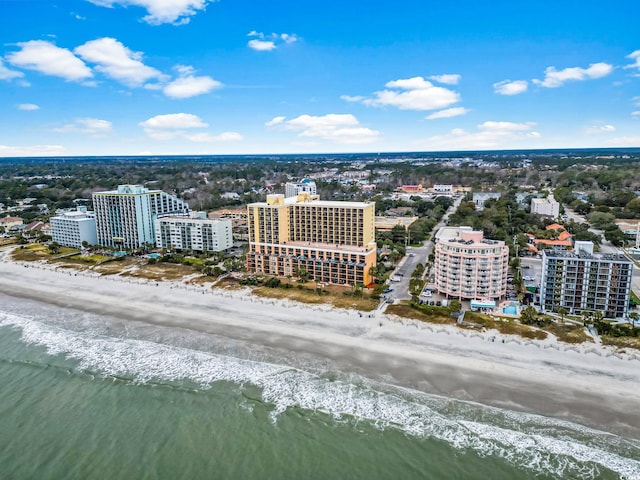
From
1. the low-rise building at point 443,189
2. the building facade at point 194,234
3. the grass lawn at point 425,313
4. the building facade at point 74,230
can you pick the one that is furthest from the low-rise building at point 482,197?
the building facade at point 74,230

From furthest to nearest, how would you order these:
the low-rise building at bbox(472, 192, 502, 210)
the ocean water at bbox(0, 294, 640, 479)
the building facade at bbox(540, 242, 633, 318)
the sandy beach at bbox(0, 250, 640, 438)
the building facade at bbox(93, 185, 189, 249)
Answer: the low-rise building at bbox(472, 192, 502, 210) → the building facade at bbox(93, 185, 189, 249) → the building facade at bbox(540, 242, 633, 318) → the sandy beach at bbox(0, 250, 640, 438) → the ocean water at bbox(0, 294, 640, 479)

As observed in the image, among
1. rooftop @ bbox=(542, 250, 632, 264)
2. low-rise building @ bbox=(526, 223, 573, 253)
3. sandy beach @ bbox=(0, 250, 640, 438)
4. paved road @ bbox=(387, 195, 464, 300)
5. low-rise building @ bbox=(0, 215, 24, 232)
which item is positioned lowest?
sandy beach @ bbox=(0, 250, 640, 438)

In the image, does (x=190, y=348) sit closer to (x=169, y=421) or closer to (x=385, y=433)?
(x=169, y=421)

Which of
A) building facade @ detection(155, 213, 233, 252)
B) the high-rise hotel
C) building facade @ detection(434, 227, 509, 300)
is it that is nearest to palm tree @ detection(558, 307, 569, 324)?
building facade @ detection(434, 227, 509, 300)

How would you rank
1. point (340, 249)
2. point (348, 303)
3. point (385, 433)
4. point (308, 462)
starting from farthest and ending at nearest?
point (340, 249) → point (348, 303) → point (385, 433) → point (308, 462)

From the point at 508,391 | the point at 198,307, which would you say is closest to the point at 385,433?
the point at 508,391

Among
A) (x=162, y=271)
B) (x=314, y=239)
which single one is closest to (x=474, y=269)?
(x=314, y=239)

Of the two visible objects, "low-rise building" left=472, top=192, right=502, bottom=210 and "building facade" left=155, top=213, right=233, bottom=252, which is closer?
"building facade" left=155, top=213, right=233, bottom=252

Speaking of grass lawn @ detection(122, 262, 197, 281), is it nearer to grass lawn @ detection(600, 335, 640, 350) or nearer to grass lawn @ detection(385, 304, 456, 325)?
grass lawn @ detection(385, 304, 456, 325)
